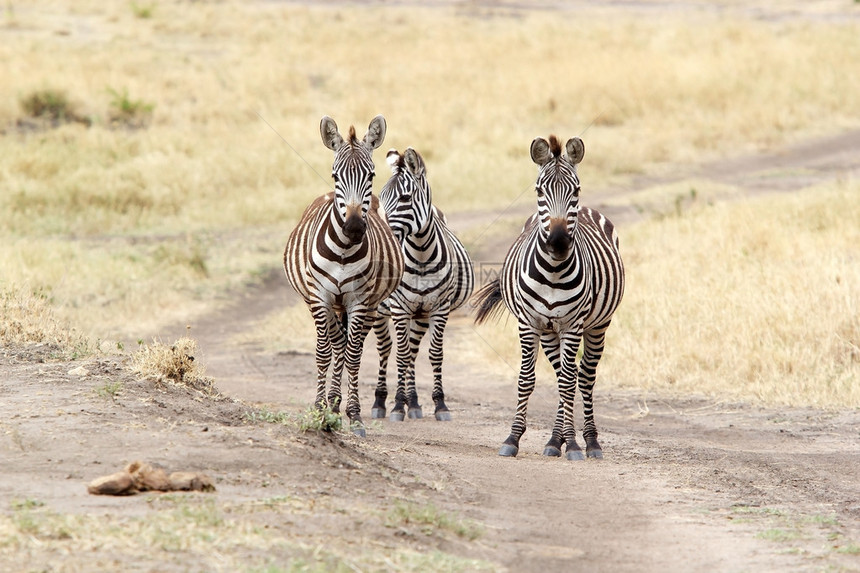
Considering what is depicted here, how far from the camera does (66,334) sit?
8477 mm

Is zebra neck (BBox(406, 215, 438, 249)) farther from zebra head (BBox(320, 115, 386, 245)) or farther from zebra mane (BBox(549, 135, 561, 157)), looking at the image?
zebra mane (BBox(549, 135, 561, 157))

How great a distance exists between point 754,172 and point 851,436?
48.4 ft

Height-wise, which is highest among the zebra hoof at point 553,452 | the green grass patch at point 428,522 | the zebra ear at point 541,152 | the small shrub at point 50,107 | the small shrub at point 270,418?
the small shrub at point 50,107

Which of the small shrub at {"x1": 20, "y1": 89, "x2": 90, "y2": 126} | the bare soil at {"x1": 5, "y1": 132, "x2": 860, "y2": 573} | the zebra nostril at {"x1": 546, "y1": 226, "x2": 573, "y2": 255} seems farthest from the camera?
the small shrub at {"x1": 20, "y1": 89, "x2": 90, "y2": 126}

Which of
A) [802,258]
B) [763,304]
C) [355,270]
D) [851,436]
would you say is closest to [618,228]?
[802,258]

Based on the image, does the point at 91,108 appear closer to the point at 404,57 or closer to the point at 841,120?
the point at 404,57

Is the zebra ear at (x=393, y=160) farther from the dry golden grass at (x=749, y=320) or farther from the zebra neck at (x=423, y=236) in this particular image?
the dry golden grass at (x=749, y=320)

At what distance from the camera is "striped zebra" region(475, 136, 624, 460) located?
708cm

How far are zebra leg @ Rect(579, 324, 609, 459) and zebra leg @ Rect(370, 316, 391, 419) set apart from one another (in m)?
2.23

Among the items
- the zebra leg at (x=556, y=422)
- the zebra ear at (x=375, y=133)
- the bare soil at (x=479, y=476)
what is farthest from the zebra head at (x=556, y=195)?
the bare soil at (x=479, y=476)

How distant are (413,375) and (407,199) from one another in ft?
5.42

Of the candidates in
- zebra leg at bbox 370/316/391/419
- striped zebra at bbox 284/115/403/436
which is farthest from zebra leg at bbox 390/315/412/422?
striped zebra at bbox 284/115/403/436

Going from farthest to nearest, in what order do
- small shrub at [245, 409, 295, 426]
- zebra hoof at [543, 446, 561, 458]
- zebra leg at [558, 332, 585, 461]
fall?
zebra hoof at [543, 446, 561, 458] → zebra leg at [558, 332, 585, 461] → small shrub at [245, 409, 295, 426]

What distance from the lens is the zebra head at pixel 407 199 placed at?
31.2 feet
